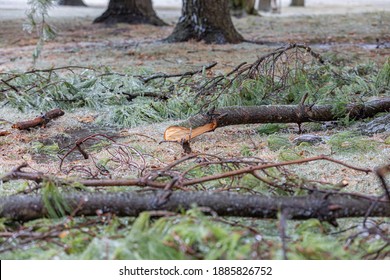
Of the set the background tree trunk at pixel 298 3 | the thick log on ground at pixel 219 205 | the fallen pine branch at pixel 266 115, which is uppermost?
the thick log on ground at pixel 219 205

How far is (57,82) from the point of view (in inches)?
192

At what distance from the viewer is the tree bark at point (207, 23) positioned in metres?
8.63

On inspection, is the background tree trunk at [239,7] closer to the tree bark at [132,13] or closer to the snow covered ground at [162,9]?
the snow covered ground at [162,9]

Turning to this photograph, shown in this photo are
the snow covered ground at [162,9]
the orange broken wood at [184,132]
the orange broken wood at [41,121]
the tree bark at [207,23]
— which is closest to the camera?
the orange broken wood at [184,132]

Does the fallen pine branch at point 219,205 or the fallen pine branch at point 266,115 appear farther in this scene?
the fallen pine branch at point 266,115

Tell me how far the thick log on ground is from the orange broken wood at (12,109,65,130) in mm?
2120

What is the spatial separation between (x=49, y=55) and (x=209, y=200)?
21.3ft

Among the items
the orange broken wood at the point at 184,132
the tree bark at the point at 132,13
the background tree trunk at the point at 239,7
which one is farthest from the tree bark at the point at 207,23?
the background tree trunk at the point at 239,7

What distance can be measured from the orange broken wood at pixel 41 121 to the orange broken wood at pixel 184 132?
1041mm

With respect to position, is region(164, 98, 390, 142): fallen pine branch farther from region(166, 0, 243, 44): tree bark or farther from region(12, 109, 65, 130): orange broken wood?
region(166, 0, 243, 44): tree bark

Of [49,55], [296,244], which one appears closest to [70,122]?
[296,244]

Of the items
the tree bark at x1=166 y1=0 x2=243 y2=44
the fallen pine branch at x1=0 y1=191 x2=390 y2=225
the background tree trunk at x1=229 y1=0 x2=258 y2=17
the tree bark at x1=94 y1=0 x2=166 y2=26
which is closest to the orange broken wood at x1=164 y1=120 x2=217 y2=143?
the fallen pine branch at x1=0 y1=191 x2=390 y2=225

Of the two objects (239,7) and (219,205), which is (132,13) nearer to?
(239,7)

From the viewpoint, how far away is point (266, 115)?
3.83 metres
